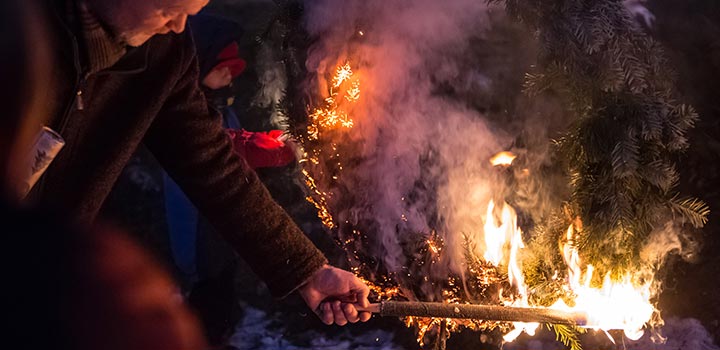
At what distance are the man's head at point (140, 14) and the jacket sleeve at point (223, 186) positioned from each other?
443mm

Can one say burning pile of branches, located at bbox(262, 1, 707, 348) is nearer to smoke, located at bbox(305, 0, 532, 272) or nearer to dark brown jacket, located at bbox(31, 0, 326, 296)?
smoke, located at bbox(305, 0, 532, 272)

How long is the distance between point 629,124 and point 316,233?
362 cm

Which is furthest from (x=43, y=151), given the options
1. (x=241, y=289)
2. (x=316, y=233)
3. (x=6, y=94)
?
(x=241, y=289)

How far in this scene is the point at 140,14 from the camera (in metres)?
1.91

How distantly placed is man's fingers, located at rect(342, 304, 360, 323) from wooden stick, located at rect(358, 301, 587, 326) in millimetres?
44

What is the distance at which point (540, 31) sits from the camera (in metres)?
2.61

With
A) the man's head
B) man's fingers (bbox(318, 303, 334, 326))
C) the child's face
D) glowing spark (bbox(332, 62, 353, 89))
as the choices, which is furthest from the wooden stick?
the child's face

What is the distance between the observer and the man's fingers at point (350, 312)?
2.51m

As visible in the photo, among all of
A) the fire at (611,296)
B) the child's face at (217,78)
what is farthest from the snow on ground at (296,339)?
the fire at (611,296)

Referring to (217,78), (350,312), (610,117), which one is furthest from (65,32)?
(217,78)

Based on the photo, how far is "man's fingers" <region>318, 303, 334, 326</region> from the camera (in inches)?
98.7

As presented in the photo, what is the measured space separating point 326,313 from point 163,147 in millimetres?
811

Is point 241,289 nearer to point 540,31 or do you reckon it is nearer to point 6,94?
point 540,31

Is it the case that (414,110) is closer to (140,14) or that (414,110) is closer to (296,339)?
(140,14)
